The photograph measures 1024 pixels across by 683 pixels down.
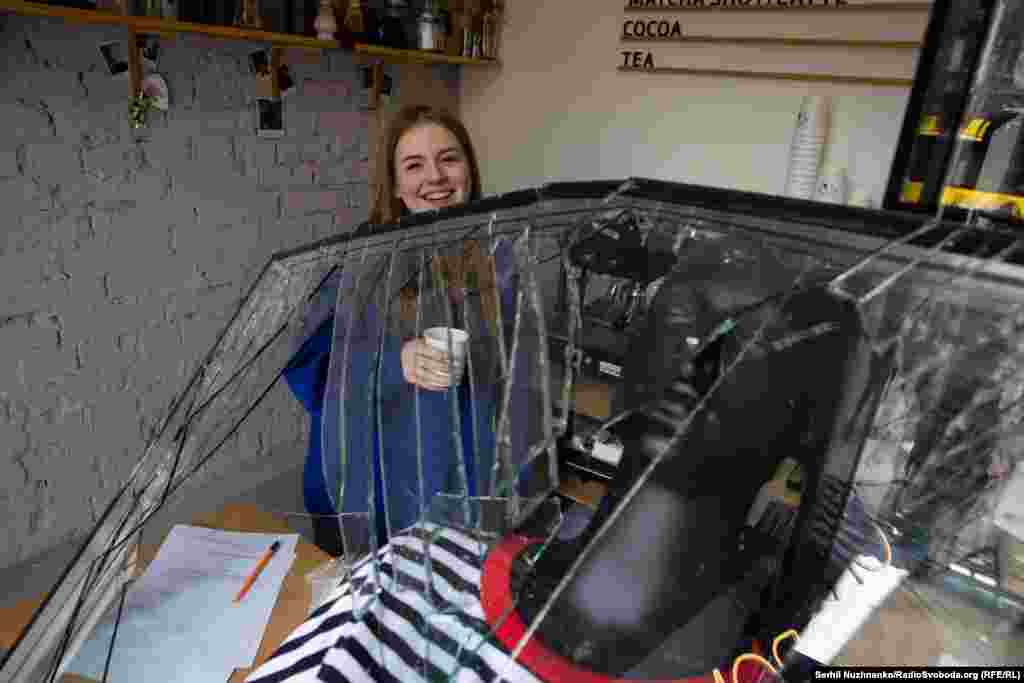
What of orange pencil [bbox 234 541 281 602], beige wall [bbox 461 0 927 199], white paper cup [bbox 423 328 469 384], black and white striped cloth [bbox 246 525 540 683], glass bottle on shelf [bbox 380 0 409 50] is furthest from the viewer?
glass bottle on shelf [bbox 380 0 409 50]

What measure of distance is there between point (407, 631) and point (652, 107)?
1584 millimetres

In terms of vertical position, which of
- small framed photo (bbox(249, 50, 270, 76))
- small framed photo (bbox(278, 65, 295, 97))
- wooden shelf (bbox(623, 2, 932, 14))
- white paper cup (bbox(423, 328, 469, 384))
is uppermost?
wooden shelf (bbox(623, 2, 932, 14))

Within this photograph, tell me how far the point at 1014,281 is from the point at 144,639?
80 centimetres

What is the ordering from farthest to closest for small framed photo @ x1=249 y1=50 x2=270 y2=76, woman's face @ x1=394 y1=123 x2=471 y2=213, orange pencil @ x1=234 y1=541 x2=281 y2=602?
1. small framed photo @ x1=249 y1=50 x2=270 y2=76
2. woman's face @ x1=394 y1=123 x2=471 y2=213
3. orange pencil @ x1=234 y1=541 x2=281 y2=602

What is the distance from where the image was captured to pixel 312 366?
27.5 inches

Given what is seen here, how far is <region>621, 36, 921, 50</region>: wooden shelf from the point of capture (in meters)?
1.32

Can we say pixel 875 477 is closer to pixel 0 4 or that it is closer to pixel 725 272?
pixel 725 272

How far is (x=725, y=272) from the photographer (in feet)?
1.17

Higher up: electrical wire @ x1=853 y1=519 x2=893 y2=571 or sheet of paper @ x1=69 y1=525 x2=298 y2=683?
electrical wire @ x1=853 y1=519 x2=893 y2=571

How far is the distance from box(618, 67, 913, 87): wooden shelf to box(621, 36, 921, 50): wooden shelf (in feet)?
0.21

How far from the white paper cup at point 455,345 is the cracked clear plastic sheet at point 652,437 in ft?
0.04

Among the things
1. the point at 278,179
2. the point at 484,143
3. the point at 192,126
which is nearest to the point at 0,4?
the point at 192,126

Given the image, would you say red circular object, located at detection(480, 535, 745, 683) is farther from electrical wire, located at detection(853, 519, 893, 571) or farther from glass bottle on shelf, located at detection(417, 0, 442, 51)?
glass bottle on shelf, located at detection(417, 0, 442, 51)

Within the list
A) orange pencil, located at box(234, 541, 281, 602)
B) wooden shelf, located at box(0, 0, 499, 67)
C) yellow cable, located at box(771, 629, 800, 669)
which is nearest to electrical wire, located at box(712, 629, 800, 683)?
yellow cable, located at box(771, 629, 800, 669)
